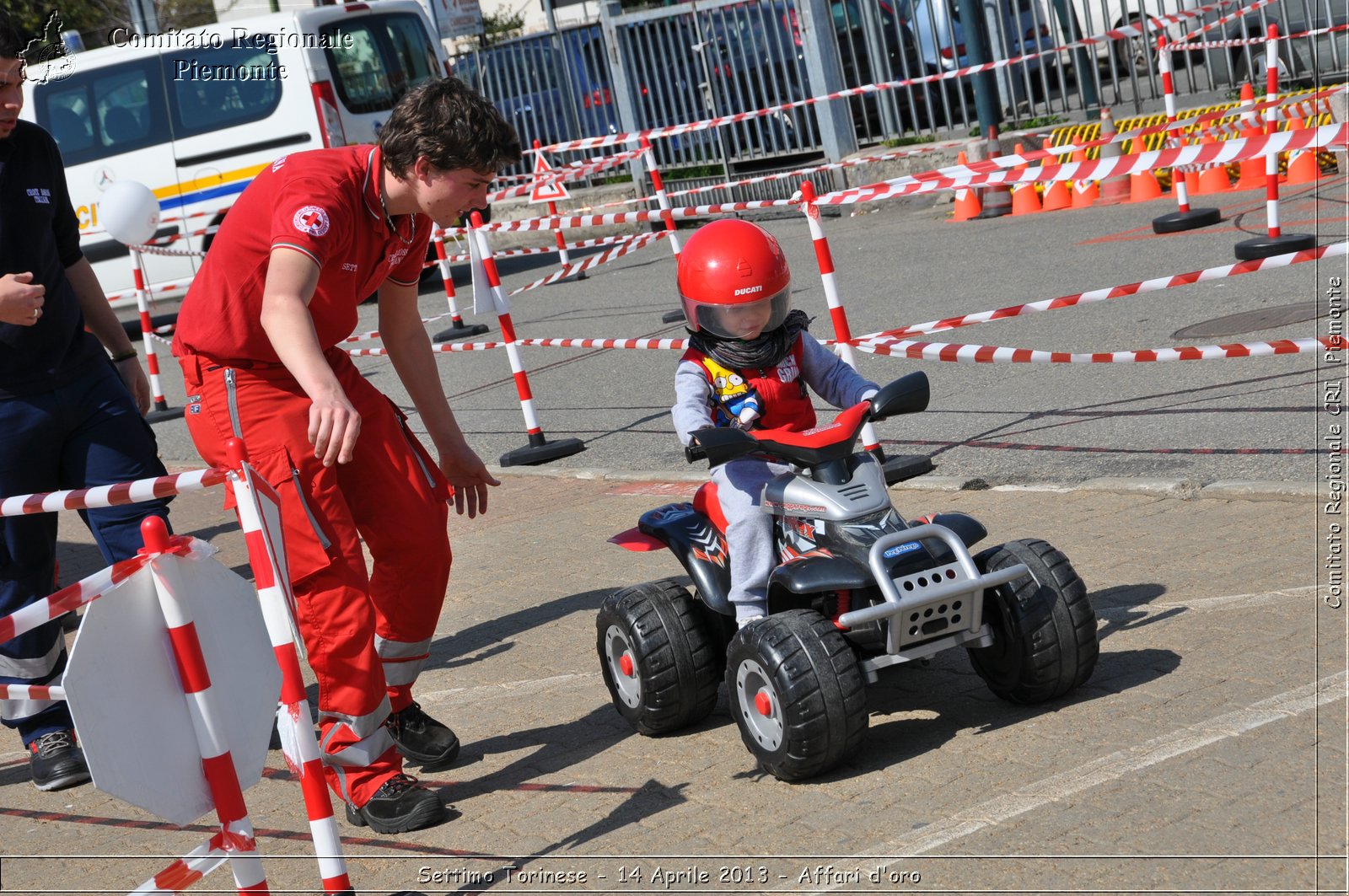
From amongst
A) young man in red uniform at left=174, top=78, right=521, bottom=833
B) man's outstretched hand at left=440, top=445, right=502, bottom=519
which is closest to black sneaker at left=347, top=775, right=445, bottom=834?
young man in red uniform at left=174, top=78, right=521, bottom=833

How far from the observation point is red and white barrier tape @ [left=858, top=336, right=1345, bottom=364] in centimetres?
586

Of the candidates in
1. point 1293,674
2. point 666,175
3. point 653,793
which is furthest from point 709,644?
point 666,175

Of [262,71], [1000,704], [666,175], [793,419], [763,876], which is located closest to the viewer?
[763,876]

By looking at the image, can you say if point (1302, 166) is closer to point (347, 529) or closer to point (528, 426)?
point (528, 426)

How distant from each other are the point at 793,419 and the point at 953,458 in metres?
2.78

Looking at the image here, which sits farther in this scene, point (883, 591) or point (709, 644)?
point (709, 644)

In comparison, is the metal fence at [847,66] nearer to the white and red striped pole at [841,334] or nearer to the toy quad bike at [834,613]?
the white and red striped pole at [841,334]

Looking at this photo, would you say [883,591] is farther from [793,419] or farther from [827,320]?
[827,320]

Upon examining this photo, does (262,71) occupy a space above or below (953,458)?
above

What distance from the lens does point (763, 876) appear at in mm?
3480

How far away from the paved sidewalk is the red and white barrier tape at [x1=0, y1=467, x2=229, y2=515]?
60 centimetres

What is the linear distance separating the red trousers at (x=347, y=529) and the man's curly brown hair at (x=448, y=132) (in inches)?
26.8

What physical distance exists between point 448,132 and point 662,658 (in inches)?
62.6

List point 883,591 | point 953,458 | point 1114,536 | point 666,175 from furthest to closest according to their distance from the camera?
point 666,175 → point 953,458 → point 1114,536 → point 883,591
